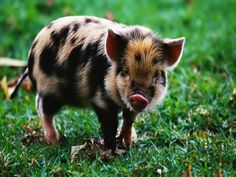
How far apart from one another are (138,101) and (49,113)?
1.44m

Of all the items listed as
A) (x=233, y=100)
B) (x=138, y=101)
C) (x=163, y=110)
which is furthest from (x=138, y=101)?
(x=233, y=100)

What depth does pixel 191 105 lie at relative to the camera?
7.27 meters

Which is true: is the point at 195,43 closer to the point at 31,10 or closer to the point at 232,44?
the point at 232,44

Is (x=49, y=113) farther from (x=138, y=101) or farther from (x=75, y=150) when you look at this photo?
(x=138, y=101)

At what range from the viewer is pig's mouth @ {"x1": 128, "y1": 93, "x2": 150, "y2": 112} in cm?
530

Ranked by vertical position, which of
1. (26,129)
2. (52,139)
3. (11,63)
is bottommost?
(11,63)

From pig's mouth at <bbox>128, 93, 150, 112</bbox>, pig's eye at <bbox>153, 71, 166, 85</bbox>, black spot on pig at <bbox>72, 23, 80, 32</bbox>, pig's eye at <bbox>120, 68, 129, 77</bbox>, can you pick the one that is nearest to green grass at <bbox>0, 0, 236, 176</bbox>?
pig's mouth at <bbox>128, 93, 150, 112</bbox>

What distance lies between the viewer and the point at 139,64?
547 centimetres

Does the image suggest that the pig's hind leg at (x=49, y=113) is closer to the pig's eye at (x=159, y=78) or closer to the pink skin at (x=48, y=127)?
the pink skin at (x=48, y=127)

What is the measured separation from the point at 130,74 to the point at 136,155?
81 centimetres

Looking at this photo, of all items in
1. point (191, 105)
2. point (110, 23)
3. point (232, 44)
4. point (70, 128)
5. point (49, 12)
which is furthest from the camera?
point (49, 12)

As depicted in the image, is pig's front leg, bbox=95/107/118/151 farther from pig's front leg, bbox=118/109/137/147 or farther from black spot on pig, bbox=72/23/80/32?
black spot on pig, bbox=72/23/80/32

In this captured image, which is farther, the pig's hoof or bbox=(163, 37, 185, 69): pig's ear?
the pig's hoof

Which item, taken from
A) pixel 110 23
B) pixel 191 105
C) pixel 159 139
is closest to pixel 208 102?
pixel 191 105
